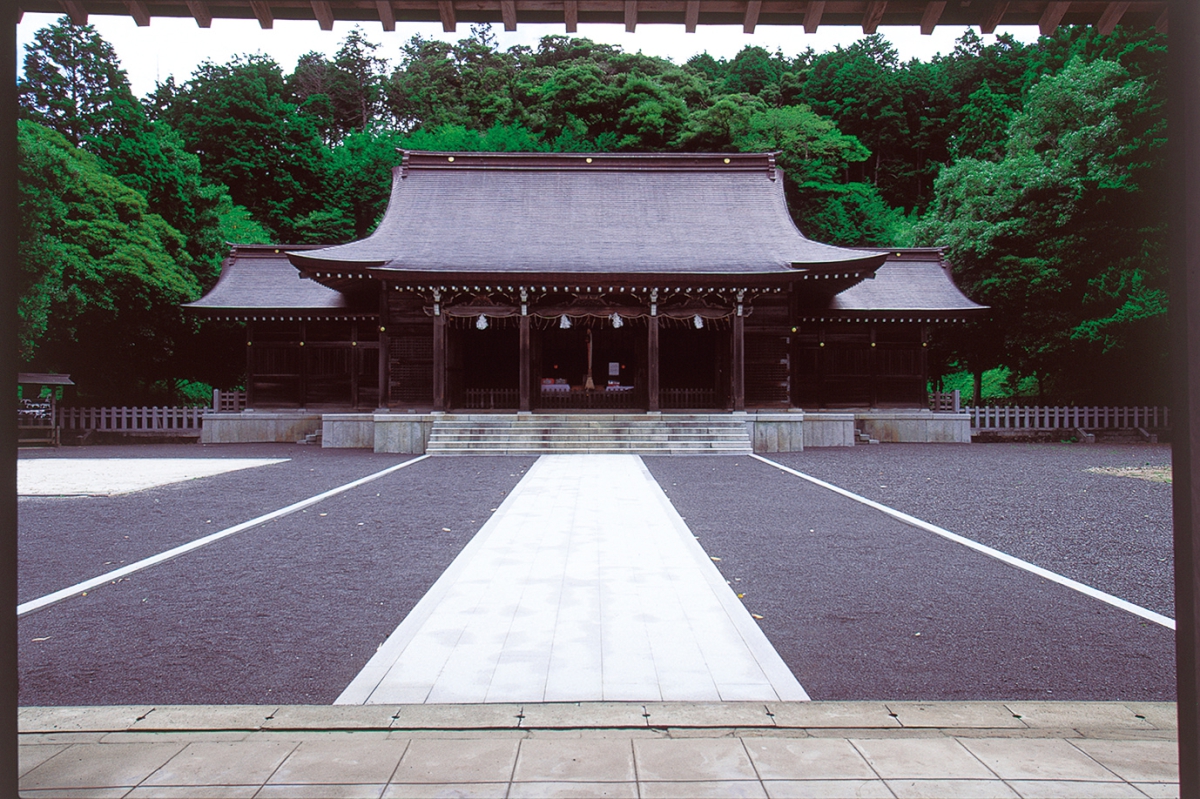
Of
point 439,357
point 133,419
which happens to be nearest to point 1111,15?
point 439,357

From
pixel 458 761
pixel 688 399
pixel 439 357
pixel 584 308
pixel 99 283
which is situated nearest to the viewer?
pixel 458 761

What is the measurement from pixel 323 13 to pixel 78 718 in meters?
2.99

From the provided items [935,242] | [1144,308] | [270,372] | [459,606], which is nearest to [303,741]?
[459,606]

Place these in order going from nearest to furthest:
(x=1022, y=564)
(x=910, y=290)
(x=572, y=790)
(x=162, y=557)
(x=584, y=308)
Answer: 1. (x=572, y=790)
2. (x=1022, y=564)
3. (x=162, y=557)
4. (x=584, y=308)
5. (x=910, y=290)

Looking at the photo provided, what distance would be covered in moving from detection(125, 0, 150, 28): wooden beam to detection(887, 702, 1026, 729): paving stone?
4.14 meters

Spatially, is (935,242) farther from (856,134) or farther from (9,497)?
(9,497)

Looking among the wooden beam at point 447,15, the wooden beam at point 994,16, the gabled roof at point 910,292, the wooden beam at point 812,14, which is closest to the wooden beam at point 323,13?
the wooden beam at point 447,15

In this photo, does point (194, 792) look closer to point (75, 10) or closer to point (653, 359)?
point (75, 10)

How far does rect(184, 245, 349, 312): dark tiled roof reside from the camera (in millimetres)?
17328

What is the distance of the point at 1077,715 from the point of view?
99.3 inches

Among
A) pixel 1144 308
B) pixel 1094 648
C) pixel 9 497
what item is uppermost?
pixel 1144 308

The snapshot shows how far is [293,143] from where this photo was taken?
109 feet

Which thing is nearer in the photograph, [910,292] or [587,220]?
[910,292]

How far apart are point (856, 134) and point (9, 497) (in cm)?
4262
